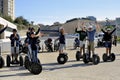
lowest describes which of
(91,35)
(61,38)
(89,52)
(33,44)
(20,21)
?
(89,52)

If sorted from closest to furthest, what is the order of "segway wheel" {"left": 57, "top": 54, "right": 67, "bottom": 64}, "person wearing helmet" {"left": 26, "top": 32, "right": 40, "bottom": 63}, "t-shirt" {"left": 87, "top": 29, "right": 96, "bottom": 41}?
"person wearing helmet" {"left": 26, "top": 32, "right": 40, "bottom": 63} → "segway wheel" {"left": 57, "top": 54, "right": 67, "bottom": 64} → "t-shirt" {"left": 87, "top": 29, "right": 96, "bottom": 41}

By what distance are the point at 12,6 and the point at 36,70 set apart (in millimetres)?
137773

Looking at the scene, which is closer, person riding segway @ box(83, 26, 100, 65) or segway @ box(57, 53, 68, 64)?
person riding segway @ box(83, 26, 100, 65)

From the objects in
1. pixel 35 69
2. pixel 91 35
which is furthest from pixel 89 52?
pixel 35 69

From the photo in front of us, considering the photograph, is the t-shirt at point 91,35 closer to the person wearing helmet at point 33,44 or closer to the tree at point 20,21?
the person wearing helmet at point 33,44

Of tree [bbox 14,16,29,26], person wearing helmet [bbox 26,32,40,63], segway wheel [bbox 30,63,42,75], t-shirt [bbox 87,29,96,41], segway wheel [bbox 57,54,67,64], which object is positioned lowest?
segway wheel [bbox 30,63,42,75]

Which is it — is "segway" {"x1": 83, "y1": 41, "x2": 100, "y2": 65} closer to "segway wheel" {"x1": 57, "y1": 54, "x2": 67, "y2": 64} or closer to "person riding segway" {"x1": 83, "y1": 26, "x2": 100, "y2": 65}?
"person riding segway" {"x1": 83, "y1": 26, "x2": 100, "y2": 65}

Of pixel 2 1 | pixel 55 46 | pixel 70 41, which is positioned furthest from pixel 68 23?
pixel 55 46

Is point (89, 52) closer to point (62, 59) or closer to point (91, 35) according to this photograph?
point (91, 35)

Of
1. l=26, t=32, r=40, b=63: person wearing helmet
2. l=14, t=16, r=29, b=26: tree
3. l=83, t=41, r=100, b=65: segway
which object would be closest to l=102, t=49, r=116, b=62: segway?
l=83, t=41, r=100, b=65: segway

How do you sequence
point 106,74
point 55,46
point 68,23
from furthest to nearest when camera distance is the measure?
point 68,23 < point 55,46 < point 106,74

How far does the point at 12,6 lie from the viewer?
14812 cm

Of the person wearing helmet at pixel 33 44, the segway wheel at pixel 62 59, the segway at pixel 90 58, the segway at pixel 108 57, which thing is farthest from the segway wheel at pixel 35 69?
the segway at pixel 108 57

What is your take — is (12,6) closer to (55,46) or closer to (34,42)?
(55,46)
